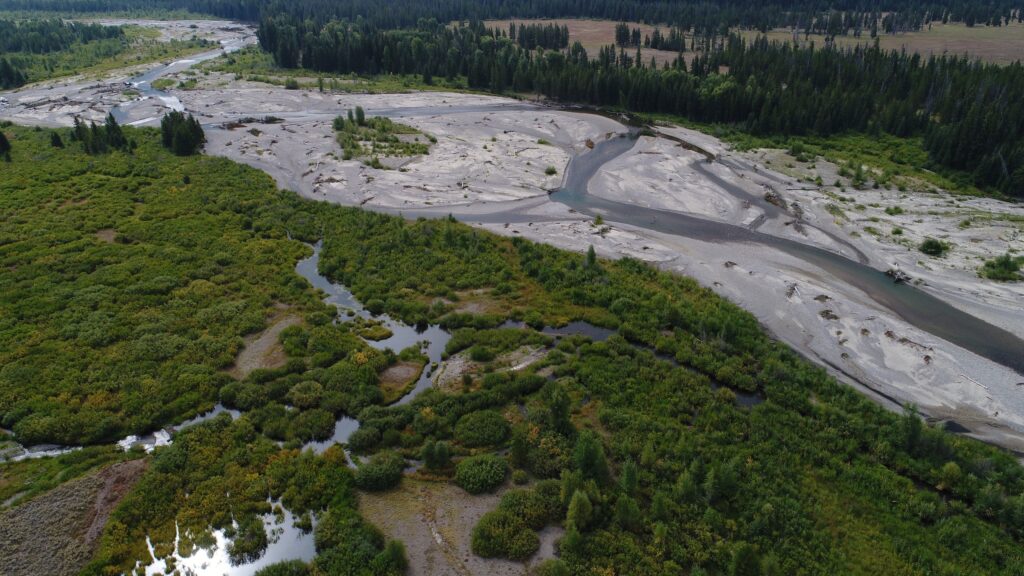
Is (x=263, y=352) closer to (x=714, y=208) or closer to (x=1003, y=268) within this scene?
(x=714, y=208)

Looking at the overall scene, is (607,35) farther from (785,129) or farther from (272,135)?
(272,135)

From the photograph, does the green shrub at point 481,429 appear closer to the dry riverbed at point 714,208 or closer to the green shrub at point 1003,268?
the dry riverbed at point 714,208

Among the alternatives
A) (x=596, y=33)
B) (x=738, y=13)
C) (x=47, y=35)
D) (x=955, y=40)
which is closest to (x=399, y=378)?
(x=596, y=33)

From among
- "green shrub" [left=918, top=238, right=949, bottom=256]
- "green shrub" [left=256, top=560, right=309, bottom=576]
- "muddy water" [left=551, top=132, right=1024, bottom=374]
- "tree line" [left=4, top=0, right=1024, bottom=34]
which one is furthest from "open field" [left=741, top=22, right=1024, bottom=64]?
"green shrub" [left=256, top=560, right=309, bottom=576]

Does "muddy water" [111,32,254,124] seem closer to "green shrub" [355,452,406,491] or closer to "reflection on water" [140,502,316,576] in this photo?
"reflection on water" [140,502,316,576]

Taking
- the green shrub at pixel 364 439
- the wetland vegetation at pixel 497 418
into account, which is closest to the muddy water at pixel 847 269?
the wetland vegetation at pixel 497 418
